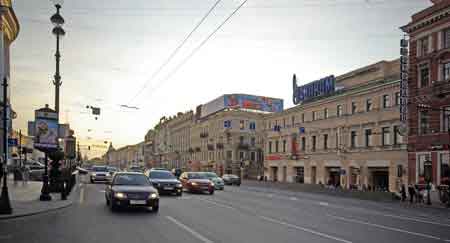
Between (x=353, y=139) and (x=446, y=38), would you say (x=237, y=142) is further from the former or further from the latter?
(x=446, y=38)

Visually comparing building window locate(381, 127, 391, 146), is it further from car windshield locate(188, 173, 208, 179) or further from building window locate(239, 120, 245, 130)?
building window locate(239, 120, 245, 130)

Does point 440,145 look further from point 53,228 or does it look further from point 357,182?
point 53,228

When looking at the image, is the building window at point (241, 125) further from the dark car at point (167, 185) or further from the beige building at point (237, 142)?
the dark car at point (167, 185)

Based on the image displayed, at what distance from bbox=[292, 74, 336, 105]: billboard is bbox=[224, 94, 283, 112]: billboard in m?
25.0

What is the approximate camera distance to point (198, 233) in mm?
11109

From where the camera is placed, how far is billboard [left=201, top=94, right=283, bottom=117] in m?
84.4

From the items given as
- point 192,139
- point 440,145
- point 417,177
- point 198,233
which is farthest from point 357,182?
point 192,139

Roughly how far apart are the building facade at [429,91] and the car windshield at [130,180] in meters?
22.2

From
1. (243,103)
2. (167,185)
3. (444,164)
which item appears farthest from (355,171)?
(243,103)

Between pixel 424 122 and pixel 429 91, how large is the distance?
2.50m

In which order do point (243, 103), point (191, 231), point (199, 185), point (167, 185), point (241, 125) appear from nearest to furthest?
1. point (191, 231)
2. point (167, 185)
3. point (199, 185)
4. point (241, 125)
5. point (243, 103)

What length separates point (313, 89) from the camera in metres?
55.7

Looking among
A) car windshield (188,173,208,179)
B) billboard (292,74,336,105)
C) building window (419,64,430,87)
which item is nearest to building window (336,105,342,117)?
billboard (292,74,336,105)

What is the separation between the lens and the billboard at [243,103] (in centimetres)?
8438
